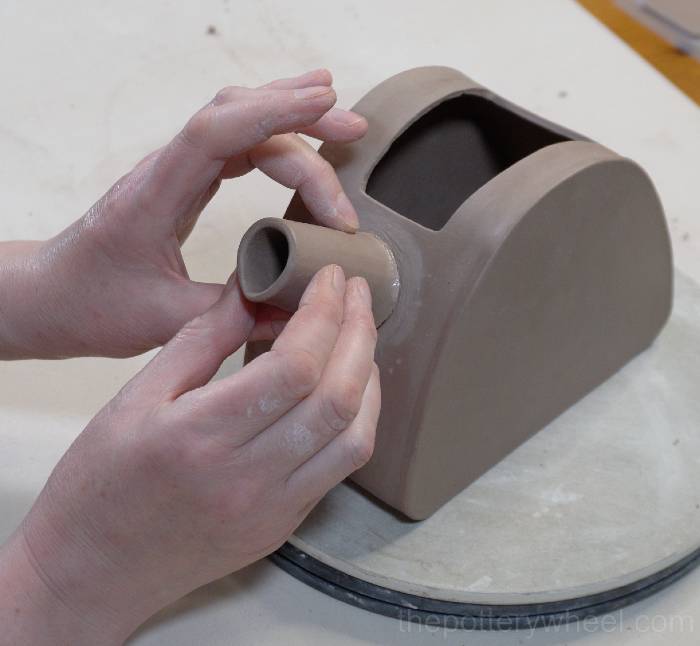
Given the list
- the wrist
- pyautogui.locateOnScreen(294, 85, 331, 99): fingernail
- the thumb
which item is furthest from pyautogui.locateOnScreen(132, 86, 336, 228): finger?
the wrist

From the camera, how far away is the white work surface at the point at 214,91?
1.23 m

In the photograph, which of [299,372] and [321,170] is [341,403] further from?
[321,170]

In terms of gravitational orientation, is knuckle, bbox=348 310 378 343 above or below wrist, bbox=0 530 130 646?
above

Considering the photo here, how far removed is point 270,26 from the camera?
184 cm

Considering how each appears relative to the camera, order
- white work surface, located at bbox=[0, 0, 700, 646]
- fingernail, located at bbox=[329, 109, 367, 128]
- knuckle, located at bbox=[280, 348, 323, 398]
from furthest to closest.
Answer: white work surface, located at bbox=[0, 0, 700, 646] < fingernail, located at bbox=[329, 109, 367, 128] < knuckle, located at bbox=[280, 348, 323, 398]

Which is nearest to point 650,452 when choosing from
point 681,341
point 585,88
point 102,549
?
point 681,341

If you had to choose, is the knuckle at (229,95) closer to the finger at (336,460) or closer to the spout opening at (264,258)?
the spout opening at (264,258)

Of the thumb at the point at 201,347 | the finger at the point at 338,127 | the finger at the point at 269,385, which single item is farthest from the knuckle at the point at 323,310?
the finger at the point at 338,127

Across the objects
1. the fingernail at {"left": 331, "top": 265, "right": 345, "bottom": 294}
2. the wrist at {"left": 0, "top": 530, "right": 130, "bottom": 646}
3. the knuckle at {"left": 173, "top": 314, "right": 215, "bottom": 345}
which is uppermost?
the fingernail at {"left": 331, "top": 265, "right": 345, "bottom": 294}

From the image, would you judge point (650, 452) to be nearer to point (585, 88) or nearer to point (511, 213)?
point (511, 213)

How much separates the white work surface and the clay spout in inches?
13.9

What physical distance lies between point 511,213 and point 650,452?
0.39 meters

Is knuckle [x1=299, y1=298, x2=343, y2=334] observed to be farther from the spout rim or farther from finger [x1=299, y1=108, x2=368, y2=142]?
finger [x1=299, y1=108, x2=368, y2=142]

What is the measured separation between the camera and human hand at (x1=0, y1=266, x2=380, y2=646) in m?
0.81
